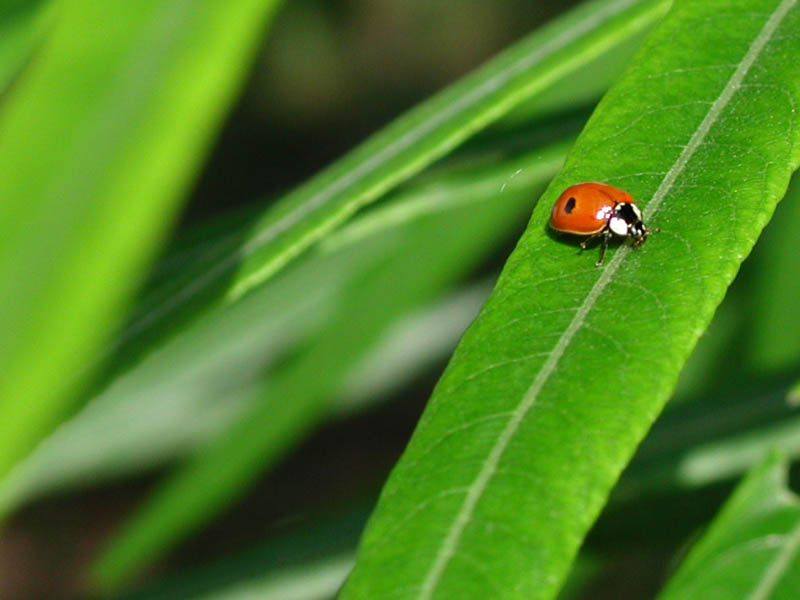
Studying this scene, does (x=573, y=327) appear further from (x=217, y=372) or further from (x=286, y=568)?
(x=217, y=372)

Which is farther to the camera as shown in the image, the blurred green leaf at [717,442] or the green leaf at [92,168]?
the blurred green leaf at [717,442]

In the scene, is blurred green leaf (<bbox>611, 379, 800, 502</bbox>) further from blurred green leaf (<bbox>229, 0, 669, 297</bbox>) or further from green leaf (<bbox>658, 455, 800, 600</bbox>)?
blurred green leaf (<bbox>229, 0, 669, 297</bbox>)

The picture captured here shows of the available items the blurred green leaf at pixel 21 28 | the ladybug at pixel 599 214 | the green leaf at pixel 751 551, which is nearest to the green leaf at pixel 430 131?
the ladybug at pixel 599 214

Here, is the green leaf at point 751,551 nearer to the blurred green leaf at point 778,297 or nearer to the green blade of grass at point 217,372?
the blurred green leaf at point 778,297

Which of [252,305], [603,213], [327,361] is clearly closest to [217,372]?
[252,305]

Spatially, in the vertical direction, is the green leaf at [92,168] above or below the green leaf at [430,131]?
below

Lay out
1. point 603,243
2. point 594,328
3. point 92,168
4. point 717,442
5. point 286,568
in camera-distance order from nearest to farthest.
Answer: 1. point 92,168
2. point 594,328
3. point 603,243
4. point 717,442
5. point 286,568
